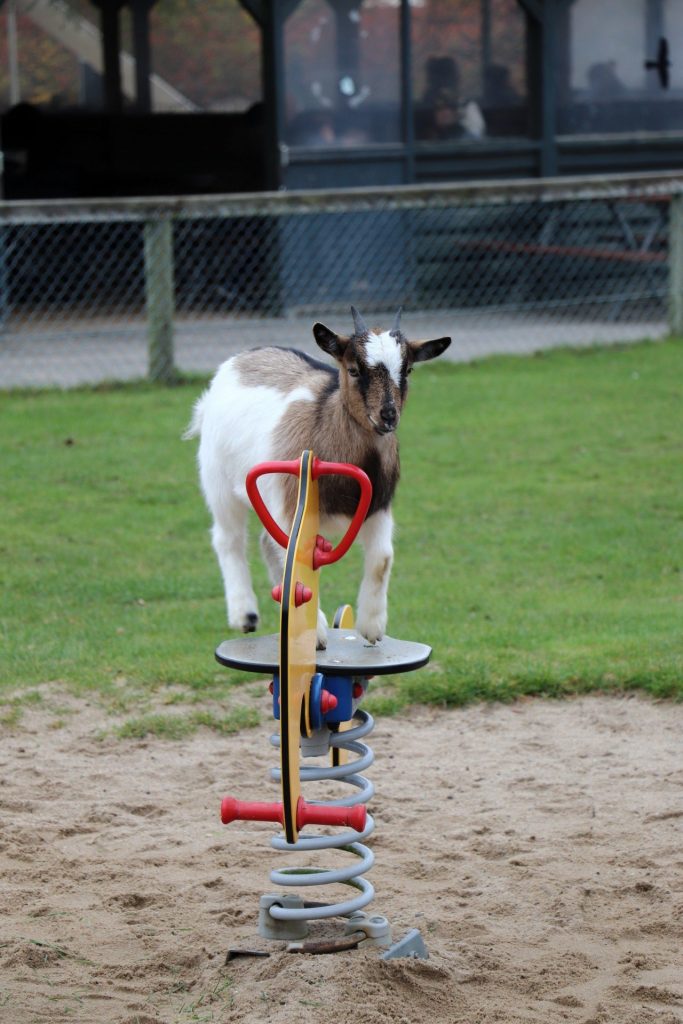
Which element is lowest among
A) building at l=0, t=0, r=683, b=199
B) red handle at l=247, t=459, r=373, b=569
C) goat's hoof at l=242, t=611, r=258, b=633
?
goat's hoof at l=242, t=611, r=258, b=633

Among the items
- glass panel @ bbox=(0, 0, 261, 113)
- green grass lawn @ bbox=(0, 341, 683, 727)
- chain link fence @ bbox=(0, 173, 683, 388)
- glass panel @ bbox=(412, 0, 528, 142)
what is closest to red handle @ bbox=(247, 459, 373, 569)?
green grass lawn @ bbox=(0, 341, 683, 727)

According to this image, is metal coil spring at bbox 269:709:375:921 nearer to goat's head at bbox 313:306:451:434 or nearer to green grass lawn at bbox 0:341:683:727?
goat's head at bbox 313:306:451:434

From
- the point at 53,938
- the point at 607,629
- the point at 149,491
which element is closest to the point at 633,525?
the point at 607,629

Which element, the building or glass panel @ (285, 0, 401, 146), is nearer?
glass panel @ (285, 0, 401, 146)

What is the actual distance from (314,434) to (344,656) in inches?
22.8

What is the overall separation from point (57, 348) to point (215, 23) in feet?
→ 17.9

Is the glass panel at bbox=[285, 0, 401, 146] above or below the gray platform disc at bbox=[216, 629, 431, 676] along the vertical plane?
above

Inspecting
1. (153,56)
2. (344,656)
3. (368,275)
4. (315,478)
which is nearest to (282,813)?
(344,656)

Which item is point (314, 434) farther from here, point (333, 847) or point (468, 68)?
point (468, 68)

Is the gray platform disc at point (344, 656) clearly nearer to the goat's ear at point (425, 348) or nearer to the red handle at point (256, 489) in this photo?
the red handle at point (256, 489)

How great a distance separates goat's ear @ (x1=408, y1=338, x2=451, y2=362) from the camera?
11.0ft

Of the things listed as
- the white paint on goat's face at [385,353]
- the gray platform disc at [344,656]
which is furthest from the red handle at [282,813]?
the white paint on goat's face at [385,353]

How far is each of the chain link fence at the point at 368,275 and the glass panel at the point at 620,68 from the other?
94 centimetres

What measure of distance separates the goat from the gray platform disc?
0.06 metres
